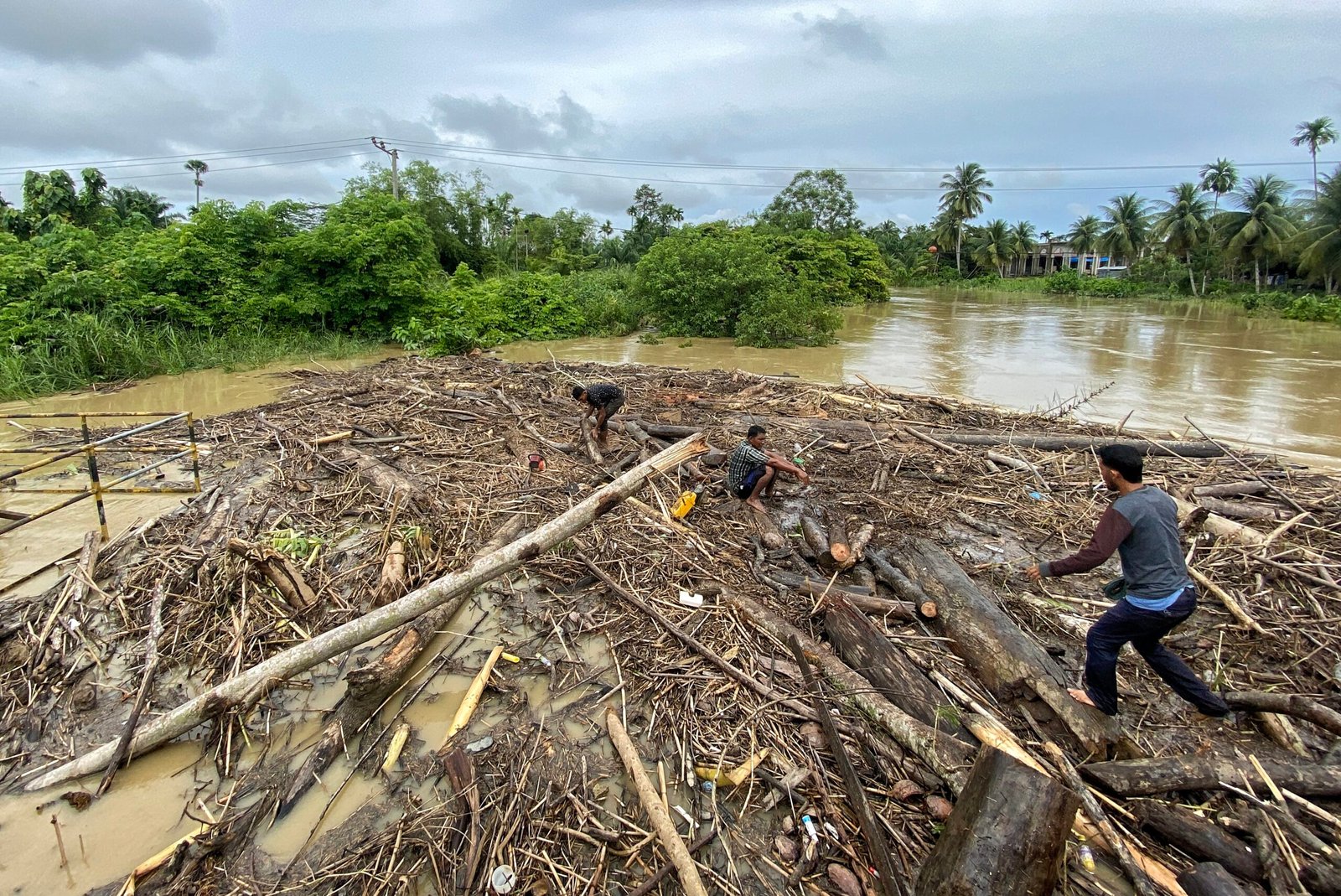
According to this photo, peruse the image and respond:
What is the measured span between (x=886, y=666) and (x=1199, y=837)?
153 centimetres

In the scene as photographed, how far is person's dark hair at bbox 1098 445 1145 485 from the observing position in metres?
3.39

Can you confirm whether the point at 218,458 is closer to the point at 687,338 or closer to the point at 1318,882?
the point at 1318,882

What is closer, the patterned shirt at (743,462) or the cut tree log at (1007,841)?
the cut tree log at (1007,841)

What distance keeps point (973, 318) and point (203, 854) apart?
36503mm

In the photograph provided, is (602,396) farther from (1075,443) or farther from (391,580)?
(1075,443)

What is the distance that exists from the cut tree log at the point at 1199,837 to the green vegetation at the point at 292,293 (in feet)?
55.6

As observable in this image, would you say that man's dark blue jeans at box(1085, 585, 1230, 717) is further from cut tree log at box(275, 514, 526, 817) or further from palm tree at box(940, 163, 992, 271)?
palm tree at box(940, 163, 992, 271)

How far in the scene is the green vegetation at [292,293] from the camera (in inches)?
524

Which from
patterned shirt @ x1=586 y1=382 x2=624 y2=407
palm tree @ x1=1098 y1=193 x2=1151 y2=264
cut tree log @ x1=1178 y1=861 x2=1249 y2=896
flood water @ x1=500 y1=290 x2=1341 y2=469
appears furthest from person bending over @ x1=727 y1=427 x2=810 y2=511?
palm tree @ x1=1098 y1=193 x2=1151 y2=264

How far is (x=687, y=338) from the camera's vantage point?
21.9 metres

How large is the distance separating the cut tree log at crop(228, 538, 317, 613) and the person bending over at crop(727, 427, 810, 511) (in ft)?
12.5

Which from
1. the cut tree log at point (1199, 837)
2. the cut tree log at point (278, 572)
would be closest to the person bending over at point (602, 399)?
the cut tree log at point (278, 572)

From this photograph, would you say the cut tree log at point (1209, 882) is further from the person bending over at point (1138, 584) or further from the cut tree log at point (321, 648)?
the cut tree log at point (321, 648)

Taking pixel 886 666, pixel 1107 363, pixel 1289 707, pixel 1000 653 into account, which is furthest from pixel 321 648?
pixel 1107 363
